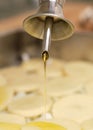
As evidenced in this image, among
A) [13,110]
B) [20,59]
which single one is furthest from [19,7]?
[13,110]

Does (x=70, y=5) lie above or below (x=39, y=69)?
above

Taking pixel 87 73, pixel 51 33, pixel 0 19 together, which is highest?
pixel 0 19

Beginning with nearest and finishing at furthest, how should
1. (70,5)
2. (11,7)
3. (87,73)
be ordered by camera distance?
(87,73)
(11,7)
(70,5)

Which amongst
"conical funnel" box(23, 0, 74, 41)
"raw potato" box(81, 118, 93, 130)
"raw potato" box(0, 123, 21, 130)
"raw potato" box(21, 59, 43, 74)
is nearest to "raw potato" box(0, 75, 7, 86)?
"raw potato" box(21, 59, 43, 74)

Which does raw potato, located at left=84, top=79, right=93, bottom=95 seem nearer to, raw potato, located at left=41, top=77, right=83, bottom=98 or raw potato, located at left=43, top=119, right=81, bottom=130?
raw potato, located at left=41, top=77, right=83, bottom=98

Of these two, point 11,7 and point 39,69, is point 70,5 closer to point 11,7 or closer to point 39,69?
point 11,7
